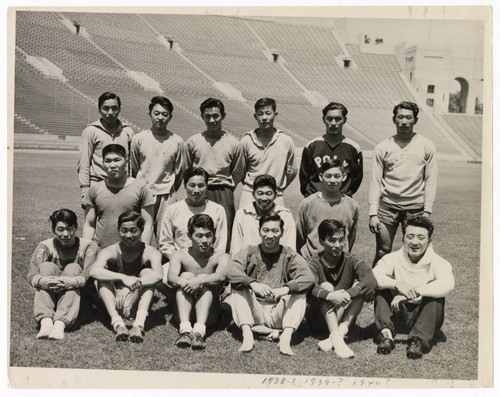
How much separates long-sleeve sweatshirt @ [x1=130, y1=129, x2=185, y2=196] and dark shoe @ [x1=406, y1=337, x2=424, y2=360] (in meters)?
2.36

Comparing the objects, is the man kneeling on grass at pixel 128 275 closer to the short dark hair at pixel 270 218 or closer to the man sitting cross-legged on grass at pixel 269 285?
the man sitting cross-legged on grass at pixel 269 285

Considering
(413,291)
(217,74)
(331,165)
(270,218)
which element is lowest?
(413,291)

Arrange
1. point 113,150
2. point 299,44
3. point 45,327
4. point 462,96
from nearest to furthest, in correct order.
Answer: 1. point 45,327
2. point 113,150
3. point 462,96
4. point 299,44

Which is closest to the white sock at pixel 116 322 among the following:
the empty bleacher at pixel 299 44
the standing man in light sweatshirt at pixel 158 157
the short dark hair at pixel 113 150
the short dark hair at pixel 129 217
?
the short dark hair at pixel 129 217

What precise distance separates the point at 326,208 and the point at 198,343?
1.43 meters

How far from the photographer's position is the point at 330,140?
179 inches

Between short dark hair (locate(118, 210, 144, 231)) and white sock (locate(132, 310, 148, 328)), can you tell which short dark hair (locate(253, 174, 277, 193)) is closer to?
short dark hair (locate(118, 210, 144, 231))

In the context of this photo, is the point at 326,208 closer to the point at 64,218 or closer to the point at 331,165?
the point at 331,165

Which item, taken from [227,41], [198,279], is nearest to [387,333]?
[198,279]

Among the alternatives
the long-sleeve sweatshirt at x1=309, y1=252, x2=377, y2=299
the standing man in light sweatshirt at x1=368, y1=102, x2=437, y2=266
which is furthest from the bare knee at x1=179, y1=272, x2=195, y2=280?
the standing man in light sweatshirt at x1=368, y1=102, x2=437, y2=266

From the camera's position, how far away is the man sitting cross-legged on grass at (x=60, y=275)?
3.92 m

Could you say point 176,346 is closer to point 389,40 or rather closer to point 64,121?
point 389,40

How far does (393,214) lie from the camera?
454 centimetres

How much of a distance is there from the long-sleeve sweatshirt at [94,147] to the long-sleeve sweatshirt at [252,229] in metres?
1.30
